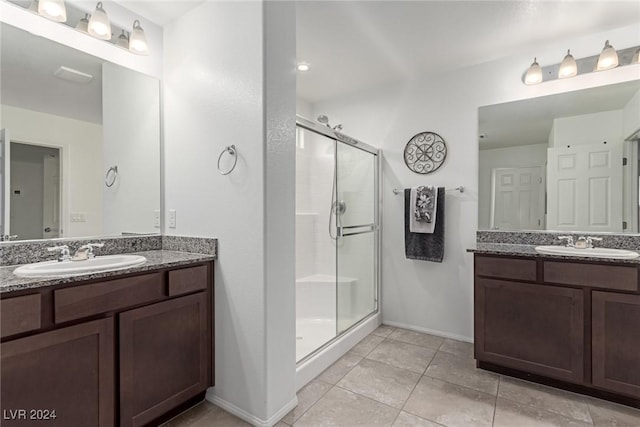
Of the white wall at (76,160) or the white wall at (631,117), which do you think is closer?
the white wall at (76,160)

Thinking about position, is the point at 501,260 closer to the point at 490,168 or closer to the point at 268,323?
the point at 490,168

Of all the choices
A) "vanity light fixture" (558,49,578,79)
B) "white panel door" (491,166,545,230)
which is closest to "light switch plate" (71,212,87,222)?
"white panel door" (491,166,545,230)

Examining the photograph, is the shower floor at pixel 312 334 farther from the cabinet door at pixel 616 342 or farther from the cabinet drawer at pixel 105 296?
the cabinet door at pixel 616 342

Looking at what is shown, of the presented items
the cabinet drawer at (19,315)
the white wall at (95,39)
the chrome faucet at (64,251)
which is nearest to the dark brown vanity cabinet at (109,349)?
the cabinet drawer at (19,315)

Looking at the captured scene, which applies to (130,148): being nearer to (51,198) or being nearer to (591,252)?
(51,198)

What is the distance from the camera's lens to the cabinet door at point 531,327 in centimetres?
187

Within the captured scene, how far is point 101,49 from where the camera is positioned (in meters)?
1.84

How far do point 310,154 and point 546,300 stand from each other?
88.6 inches

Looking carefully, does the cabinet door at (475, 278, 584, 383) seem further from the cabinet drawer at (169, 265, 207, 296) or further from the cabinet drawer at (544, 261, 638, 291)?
the cabinet drawer at (169, 265, 207, 296)

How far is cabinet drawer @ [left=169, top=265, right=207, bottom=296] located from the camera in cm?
158

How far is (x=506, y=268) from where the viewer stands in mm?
2068

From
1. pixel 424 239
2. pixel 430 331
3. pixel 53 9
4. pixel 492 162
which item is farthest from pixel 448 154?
pixel 53 9

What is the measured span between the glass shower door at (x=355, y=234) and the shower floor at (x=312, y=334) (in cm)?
11

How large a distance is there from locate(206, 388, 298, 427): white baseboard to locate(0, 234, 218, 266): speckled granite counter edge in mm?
849
